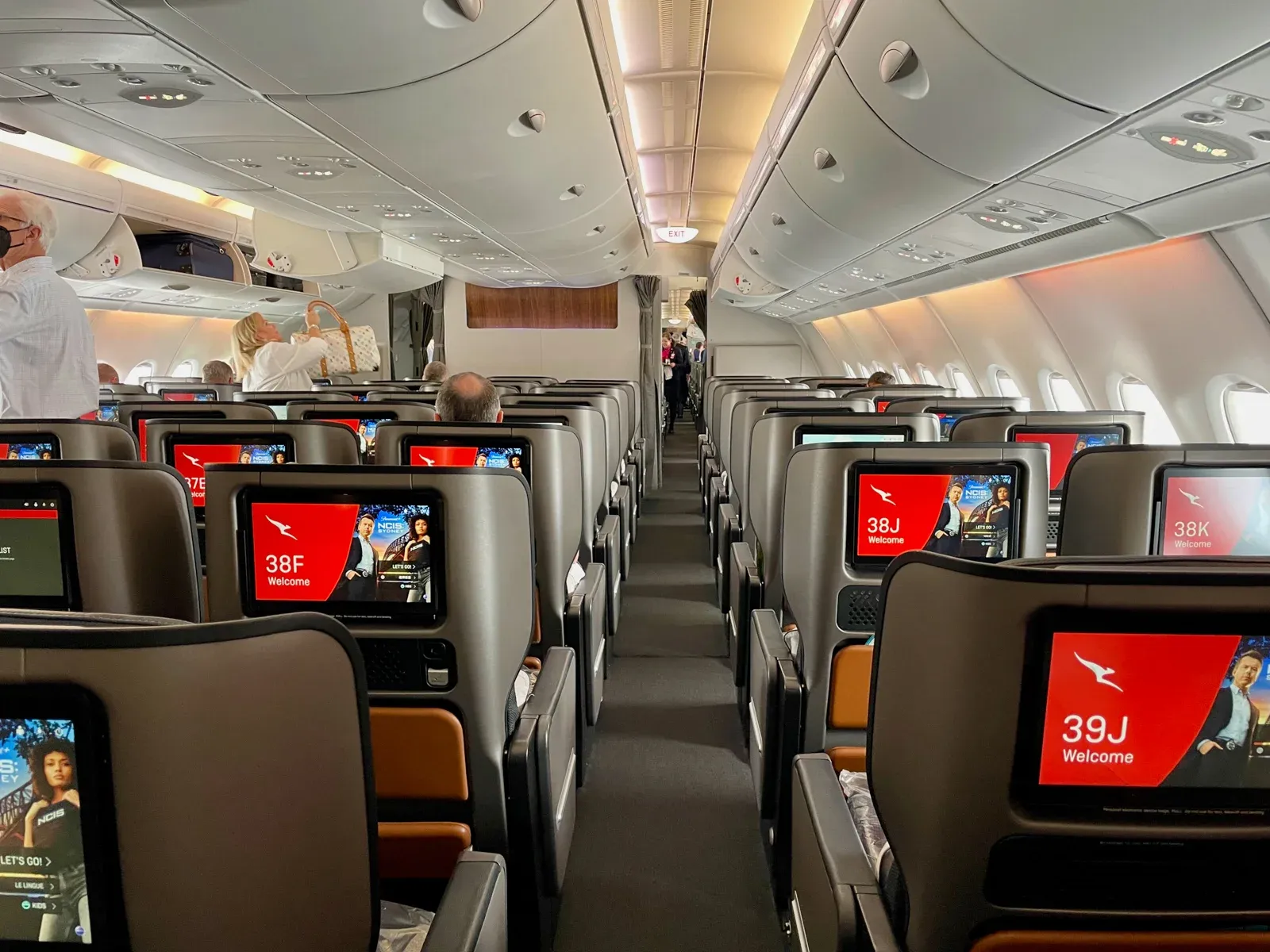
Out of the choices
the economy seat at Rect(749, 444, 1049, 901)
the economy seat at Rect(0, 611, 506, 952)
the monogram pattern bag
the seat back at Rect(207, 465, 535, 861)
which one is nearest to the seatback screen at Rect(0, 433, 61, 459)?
the seat back at Rect(207, 465, 535, 861)

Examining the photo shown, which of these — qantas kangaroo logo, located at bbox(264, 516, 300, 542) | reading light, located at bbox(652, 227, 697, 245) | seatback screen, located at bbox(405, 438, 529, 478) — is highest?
reading light, located at bbox(652, 227, 697, 245)

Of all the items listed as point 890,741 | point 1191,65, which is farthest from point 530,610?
point 1191,65

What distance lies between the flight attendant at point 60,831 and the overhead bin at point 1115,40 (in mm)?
2268

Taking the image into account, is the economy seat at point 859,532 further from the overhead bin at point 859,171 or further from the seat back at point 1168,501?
the overhead bin at point 859,171

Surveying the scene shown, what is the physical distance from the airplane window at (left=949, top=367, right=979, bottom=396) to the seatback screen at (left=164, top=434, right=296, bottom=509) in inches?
338

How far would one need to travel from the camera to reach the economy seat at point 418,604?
5.98 ft

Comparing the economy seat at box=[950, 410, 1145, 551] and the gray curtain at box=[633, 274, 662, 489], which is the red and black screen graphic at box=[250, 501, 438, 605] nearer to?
the economy seat at box=[950, 410, 1145, 551]

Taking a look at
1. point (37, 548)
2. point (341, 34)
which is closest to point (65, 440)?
point (37, 548)

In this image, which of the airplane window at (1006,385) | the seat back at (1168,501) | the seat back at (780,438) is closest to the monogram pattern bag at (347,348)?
the seat back at (780,438)

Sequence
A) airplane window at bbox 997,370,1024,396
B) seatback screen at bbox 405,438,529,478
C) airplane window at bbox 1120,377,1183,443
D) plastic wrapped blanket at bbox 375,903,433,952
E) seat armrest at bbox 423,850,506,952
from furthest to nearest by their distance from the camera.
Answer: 1. airplane window at bbox 997,370,1024,396
2. airplane window at bbox 1120,377,1183,443
3. seatback screen at bbox 405,438,529,478
4. plastic wrapped blanket at bbox 375,903,433,952
5. seat armrest at bbox 423,850,506,952

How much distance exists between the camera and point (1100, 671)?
1.10 meters

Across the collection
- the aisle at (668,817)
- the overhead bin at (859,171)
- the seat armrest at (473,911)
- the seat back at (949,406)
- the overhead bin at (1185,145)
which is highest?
the overhead bin at (859,171)

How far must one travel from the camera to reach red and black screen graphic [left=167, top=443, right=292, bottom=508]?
345 centimetres

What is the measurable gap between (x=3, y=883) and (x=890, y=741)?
1.21 m
